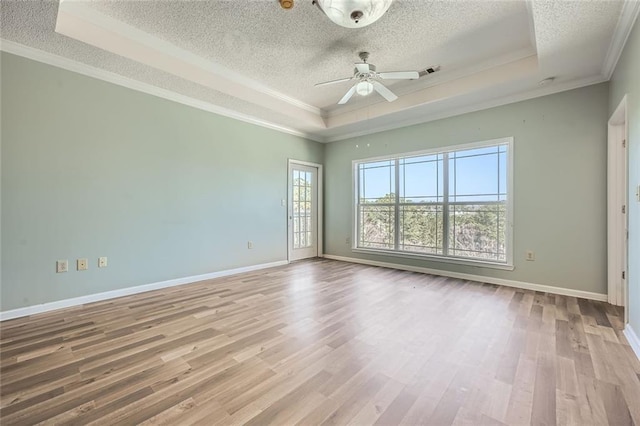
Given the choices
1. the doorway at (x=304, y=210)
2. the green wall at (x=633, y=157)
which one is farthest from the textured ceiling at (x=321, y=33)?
the doorway at (x=304, y=210)

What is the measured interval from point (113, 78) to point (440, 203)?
5.01 metres

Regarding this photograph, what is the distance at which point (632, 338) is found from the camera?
2221mm

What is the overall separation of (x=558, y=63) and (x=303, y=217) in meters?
4.58

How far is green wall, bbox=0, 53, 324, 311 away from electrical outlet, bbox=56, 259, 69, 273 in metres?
0.05

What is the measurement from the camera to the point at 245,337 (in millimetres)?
2363

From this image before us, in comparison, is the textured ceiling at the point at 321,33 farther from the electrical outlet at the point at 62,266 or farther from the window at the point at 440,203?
the electrical outlet at the point at 62,266

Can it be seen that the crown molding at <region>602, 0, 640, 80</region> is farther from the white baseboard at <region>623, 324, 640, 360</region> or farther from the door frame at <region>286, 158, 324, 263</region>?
the door frame at <region>286, 158, 324, 263</region>

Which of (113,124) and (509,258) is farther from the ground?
(113,124)

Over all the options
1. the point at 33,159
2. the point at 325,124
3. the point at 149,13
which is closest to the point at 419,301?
A: the point at 325,124

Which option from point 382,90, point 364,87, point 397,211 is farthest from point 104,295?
point 397,211

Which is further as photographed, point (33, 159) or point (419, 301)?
point (419, 301)

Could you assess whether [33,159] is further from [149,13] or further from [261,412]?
[261,412]

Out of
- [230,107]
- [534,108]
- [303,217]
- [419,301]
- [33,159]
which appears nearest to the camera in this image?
[33,159]

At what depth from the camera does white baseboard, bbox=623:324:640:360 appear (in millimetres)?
2085
